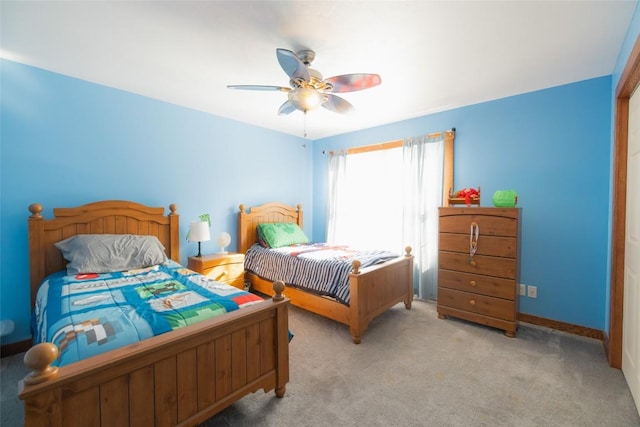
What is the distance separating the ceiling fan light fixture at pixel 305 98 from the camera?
81.3 inches

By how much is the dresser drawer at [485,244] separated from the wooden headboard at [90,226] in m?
3.00

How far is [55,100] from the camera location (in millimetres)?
2500

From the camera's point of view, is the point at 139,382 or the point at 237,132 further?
the point at 237,132

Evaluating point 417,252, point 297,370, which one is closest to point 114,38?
point 297,370

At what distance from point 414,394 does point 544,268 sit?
80.6 inches

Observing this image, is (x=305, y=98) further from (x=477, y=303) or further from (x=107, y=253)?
(x=477, y=303)

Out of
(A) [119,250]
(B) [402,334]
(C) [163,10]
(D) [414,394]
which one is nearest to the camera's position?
(C) [163,10]

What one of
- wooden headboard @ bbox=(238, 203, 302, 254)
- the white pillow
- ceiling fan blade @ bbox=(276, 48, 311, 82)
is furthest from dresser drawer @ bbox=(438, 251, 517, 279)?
the white pillow

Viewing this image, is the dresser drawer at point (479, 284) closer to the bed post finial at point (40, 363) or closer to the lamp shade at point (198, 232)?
the lamp shade at point (198, 232)

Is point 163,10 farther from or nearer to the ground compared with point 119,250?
farther from the ground

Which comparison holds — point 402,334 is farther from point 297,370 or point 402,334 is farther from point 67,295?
point 67,295

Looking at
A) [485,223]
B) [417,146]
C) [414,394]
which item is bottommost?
[414,394]

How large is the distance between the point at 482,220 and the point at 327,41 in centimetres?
215

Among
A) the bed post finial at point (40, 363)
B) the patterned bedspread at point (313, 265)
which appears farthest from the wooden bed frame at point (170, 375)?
the patterned bedspread at point (313, 265)
